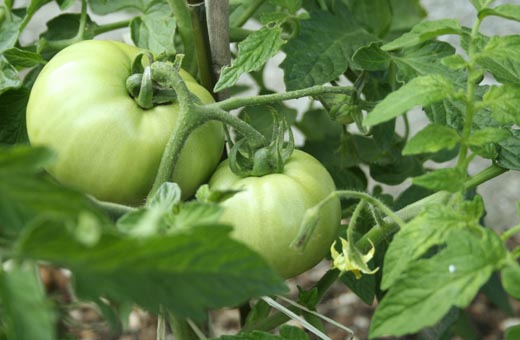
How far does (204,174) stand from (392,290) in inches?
10.3

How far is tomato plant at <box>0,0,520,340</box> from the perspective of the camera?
0.38m

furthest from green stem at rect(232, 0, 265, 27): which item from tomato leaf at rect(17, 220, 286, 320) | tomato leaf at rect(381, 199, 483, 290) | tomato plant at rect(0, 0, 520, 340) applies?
tomato leaf at rect(17, 220, 286, 320)

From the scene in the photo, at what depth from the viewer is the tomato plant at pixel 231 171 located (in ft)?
1.26

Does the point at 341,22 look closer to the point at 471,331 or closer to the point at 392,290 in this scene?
the point at 392,290

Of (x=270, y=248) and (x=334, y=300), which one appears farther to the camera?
(x=334, y=300)

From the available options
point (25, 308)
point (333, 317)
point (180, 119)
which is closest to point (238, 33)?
point (180, 119)

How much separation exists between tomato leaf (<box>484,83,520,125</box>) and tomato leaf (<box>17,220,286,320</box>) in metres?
0.25

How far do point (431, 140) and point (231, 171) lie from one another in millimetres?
194

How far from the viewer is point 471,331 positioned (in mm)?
1306

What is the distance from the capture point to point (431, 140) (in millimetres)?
582

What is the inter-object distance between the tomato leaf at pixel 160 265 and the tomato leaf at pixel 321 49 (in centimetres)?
42

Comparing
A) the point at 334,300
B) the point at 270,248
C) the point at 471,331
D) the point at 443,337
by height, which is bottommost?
the point at 334,300

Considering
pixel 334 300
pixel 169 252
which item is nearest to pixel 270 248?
pixel 169 252

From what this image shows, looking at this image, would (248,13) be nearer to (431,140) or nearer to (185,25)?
(185,25)
